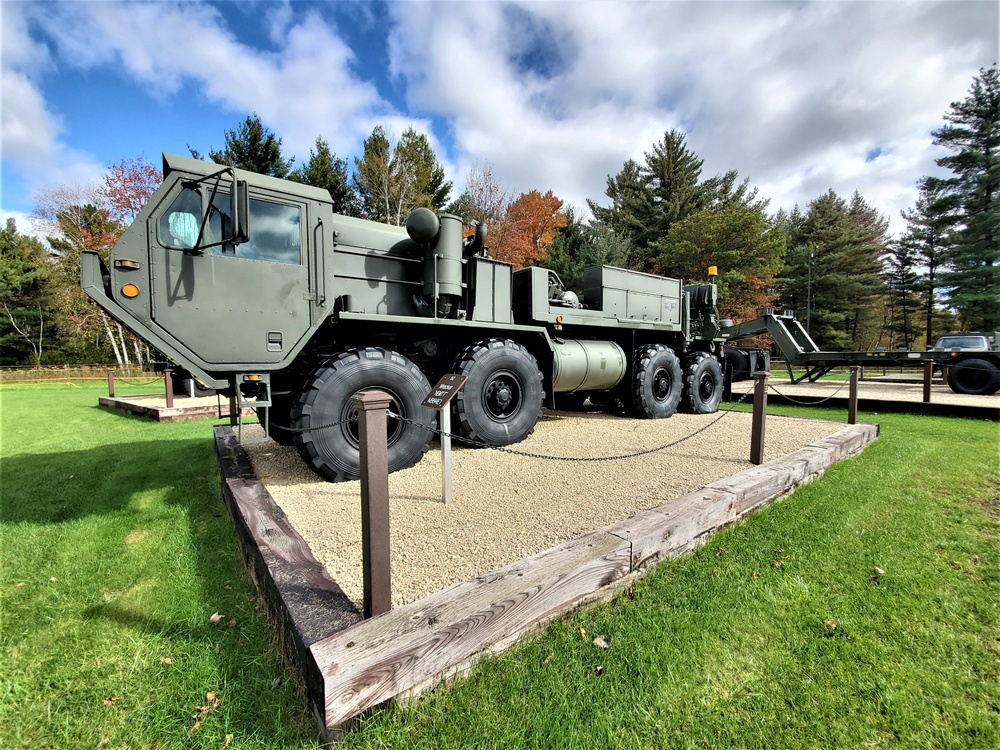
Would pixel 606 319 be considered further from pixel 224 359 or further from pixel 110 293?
pixel 110 293

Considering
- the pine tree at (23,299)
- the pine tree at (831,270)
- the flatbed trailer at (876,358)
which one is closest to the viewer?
the flatbed trailer at (876,358)

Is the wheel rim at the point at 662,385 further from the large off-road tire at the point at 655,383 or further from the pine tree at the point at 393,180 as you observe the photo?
the pine tree at the point at 393,180

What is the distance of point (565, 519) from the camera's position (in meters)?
3.21

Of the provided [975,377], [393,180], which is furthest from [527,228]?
[975,377]

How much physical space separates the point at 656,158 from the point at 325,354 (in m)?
34.5

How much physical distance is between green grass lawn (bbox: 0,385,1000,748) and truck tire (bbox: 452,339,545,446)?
99.2 inches

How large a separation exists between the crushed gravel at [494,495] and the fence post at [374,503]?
0.26 meters

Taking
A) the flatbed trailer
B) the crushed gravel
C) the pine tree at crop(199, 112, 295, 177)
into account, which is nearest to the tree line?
the pine tree at crop(199, 112, 295, 177)

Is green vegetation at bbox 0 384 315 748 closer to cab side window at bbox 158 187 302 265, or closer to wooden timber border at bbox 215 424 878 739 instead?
wooden timber border at bbox 215 424 878 739

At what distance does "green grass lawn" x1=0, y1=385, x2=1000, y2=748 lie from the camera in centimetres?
170

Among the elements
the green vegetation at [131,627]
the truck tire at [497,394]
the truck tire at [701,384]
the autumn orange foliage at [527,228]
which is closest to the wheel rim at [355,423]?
the truck tire at [497,394]

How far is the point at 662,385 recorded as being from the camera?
25.4 ft

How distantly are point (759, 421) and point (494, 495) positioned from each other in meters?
2.87

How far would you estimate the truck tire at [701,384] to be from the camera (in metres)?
8.35
